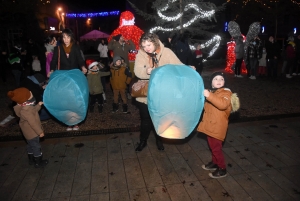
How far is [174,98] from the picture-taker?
117 inches

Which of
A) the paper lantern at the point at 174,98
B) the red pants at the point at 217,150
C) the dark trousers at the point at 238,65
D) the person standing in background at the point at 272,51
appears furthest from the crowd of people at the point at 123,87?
the person standing in background at the point at 272,51

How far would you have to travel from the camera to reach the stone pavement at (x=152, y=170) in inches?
133

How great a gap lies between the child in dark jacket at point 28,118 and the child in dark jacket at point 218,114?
257 cm

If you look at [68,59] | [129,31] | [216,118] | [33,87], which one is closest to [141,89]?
[216,118]

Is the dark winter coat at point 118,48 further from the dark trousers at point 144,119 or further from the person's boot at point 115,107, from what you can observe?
the dark trousers at point 144,119

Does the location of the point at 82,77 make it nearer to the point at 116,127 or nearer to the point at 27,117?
the point at 27,117

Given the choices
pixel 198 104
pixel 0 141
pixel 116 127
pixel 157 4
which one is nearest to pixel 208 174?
pixel 198 104

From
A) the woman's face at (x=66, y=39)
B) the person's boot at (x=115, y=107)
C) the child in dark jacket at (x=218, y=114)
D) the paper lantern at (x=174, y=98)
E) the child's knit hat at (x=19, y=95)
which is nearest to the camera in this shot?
the paper lantern at (x=174, y=98)

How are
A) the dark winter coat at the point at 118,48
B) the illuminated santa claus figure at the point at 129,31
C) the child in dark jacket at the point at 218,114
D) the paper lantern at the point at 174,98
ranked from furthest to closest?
the illuminated santa claus figure at the point at 129,31
the dark winter coat at the point at 118,48
the child in dark jacket at the point at 218,114
the paper lantern at the point at 174,98

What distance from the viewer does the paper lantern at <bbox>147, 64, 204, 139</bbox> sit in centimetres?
299

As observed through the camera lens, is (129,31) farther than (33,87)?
Yes

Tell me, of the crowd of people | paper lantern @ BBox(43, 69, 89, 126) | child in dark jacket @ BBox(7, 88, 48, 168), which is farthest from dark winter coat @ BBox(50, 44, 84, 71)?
child in dark jacket @ BBox(7, 88, 48, 168)

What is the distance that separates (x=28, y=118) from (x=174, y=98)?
238 centimetres

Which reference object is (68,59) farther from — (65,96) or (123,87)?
(123,87)
